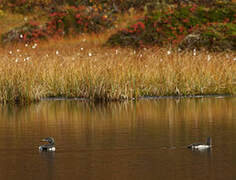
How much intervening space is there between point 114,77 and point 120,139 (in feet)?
26.4

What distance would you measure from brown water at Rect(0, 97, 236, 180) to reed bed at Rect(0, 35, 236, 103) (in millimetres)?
847

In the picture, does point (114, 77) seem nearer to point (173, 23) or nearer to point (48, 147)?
point (48, 147)

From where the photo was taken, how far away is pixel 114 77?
71.7 feet

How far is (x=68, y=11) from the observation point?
1794 inches

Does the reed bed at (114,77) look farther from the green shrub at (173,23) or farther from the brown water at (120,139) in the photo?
the green shrub at (173,23)

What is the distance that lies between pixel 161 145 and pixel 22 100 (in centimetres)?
972

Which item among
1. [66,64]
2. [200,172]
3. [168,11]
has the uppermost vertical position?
[168,11]

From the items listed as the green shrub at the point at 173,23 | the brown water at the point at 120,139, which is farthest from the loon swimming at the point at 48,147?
the green shrub at the point at 173,23

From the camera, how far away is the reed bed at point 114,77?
22.0m

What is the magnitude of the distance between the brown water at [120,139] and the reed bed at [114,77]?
847 millimetres

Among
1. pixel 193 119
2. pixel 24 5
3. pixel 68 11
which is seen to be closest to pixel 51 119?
pixel 193 119

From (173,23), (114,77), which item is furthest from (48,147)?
(173,23)

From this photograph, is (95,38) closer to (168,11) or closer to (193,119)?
(168,11)

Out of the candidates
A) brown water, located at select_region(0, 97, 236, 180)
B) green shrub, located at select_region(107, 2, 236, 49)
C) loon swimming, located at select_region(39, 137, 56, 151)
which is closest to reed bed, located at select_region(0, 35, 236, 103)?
brown water, located at select_region(0, 97, 236, 180)
